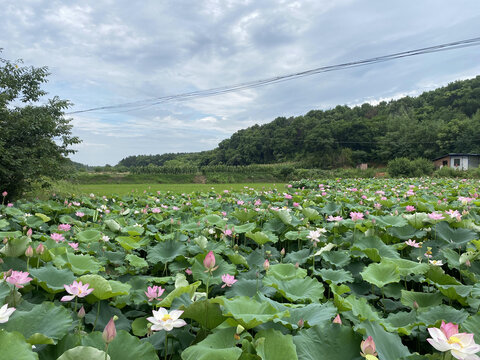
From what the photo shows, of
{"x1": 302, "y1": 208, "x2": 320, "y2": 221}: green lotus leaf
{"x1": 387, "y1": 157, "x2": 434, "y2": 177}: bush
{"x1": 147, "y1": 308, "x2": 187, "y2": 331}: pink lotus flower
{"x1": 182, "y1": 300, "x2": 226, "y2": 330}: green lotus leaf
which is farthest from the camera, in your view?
{"x1": 387, "y1": 157, "x2": 434, "y2": 177}: bush

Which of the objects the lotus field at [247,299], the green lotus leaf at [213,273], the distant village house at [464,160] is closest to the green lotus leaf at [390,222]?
the lotus field at [247,299]

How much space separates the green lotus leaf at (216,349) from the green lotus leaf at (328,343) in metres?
0.19

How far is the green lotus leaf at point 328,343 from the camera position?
0.85 meters

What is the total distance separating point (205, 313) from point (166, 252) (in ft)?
3.63

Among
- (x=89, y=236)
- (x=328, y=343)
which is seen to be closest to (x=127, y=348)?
(x=328, y=343)

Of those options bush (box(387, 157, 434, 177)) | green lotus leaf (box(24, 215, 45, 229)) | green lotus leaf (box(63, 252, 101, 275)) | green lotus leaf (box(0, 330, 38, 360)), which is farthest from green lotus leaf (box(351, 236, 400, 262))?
bush (box(387, 157, 434, 177))

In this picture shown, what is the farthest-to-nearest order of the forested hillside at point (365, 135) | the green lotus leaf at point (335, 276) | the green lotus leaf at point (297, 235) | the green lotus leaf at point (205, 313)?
the forested hillside at point (365, 135) → the green lotus leaf at point (297, 235) → the green lotus leaf at point (335, 276) → the green lotus leaf at point (205, 313)

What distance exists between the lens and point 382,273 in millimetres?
1581

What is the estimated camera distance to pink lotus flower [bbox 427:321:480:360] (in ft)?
2.20

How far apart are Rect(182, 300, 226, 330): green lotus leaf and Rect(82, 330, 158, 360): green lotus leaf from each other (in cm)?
16

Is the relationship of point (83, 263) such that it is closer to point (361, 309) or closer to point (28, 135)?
point (361, 309)

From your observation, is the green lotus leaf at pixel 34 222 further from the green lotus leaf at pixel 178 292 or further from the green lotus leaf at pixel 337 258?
the green lotus leaf at pixel 337 258

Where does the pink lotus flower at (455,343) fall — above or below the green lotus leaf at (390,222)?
above

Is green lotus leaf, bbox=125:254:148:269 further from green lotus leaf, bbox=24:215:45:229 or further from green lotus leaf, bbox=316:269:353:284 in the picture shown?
green lotus leaf, bbox=24:215:45:229
